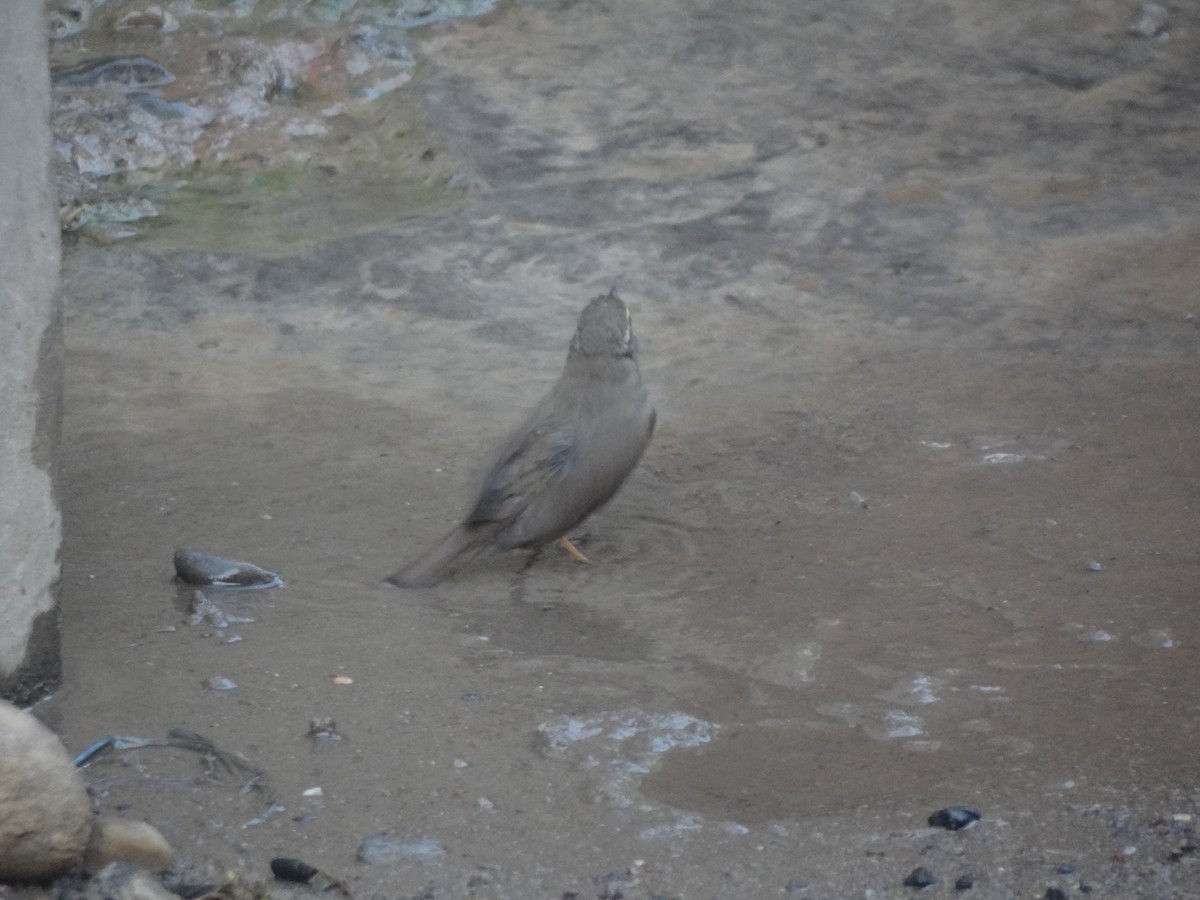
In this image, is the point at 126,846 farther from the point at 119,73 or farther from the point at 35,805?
the point at 119,73

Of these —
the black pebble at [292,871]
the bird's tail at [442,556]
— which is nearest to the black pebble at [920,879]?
the black pebble at [292,871]

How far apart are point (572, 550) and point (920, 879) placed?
2.05 meters

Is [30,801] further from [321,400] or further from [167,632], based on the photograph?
[321,400]

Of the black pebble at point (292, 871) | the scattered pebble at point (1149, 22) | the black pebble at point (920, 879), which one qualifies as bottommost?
the black pebble at point (920, 879)

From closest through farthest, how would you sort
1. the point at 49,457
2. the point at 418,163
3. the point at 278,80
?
the point at 49,457 < the point at 418,163 < the point at 278,80

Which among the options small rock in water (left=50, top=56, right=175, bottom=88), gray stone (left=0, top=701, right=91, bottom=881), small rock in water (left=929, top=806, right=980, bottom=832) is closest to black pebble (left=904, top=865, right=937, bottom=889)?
small rock in water (left=929, top=806, right=980, bottom=832)

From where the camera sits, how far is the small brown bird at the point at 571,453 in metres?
4.85

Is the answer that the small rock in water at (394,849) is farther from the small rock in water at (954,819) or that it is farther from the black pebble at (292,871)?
the small rock in water at (954,819)

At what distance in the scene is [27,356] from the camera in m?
3.72

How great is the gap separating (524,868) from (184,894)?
25.2 inches

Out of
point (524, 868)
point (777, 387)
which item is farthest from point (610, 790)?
point (777, 387)

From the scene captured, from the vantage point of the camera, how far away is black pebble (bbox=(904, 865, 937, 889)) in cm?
314

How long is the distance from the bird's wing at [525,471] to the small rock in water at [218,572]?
24.2 inches

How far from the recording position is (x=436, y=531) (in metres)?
5.08
